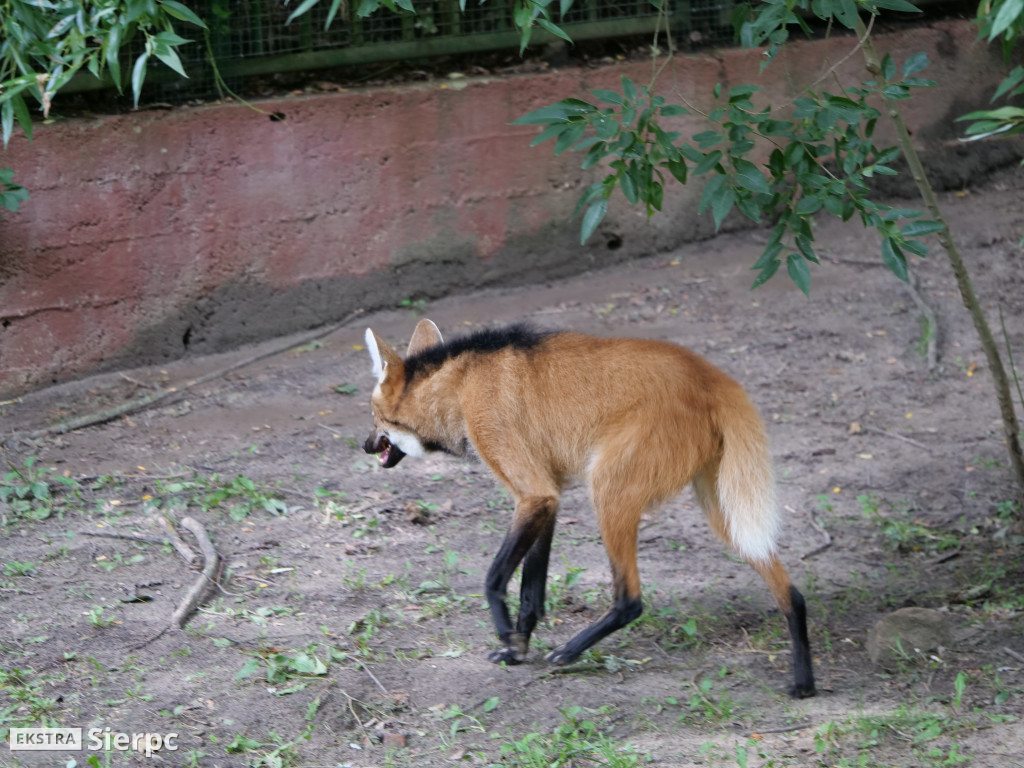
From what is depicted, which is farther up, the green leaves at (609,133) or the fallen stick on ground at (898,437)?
the green leaves at (609,133)

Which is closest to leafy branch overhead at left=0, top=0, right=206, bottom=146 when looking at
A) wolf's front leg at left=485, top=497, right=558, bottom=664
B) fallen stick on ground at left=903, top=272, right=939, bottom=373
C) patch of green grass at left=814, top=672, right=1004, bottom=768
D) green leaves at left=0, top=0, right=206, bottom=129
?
green leaves at left=0, top=0, right=206, bottom=129

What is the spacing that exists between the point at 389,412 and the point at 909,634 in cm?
179

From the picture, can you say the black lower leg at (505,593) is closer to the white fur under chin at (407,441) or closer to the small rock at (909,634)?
the white fur under chin at (407,441)

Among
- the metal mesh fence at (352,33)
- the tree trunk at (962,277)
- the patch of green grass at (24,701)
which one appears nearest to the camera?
the patch of green grass at (24,701)

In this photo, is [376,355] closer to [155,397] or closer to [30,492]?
[30,492]

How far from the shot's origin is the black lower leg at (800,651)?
9.43 feet

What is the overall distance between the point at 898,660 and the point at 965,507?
1.23 metres

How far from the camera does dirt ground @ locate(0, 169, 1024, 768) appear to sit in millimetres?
2689

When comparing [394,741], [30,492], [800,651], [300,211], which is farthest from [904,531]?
[300,211]

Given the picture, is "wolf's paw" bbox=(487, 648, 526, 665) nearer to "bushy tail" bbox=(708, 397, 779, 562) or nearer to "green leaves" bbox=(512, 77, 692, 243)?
"bushy tail" bbox=(708, 397, 779, 562)

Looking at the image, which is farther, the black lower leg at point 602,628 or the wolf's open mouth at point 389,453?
the wolf's open mouth at point 389,453

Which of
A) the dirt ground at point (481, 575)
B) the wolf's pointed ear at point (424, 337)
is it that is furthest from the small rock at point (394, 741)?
the wolf's pointed ear at point (424, 337)

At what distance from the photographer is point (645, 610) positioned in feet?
11.3

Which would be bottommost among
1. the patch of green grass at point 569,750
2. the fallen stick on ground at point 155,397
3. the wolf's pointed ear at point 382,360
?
the patch of green grass at point 569,750
